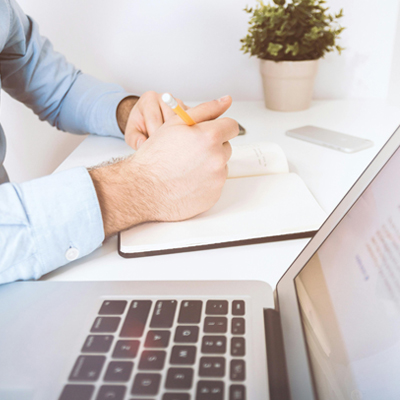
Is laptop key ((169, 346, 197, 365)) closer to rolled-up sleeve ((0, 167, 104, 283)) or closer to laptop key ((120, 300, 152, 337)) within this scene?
laptop key ((120, 300, 152, 337))

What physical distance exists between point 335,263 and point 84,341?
22 cm

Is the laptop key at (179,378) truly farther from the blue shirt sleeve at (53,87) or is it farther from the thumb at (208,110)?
the blue shirt sleeve at (53,87)

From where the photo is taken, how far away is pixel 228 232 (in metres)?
0.44

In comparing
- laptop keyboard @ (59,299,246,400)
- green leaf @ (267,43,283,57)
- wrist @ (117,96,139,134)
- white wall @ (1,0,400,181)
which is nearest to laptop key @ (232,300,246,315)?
laptop keyboard @ (59,299,246,400)

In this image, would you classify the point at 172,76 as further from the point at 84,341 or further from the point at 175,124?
the point at 84,341

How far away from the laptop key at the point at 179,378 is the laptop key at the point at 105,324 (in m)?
0.07

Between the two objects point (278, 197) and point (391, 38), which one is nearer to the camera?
point (278, 197)

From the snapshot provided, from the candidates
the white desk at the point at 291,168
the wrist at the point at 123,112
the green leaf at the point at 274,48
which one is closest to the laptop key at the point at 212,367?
the white desk at the point at 291,168

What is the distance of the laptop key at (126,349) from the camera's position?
0.90ft

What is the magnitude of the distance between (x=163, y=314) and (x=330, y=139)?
563 mm

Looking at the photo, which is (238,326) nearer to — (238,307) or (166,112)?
(238,307)

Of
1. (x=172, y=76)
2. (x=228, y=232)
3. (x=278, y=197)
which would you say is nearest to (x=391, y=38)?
(x=172, y=76)

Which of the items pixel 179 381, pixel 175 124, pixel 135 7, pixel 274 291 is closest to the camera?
pixel 179 381

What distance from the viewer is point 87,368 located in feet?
0.87
